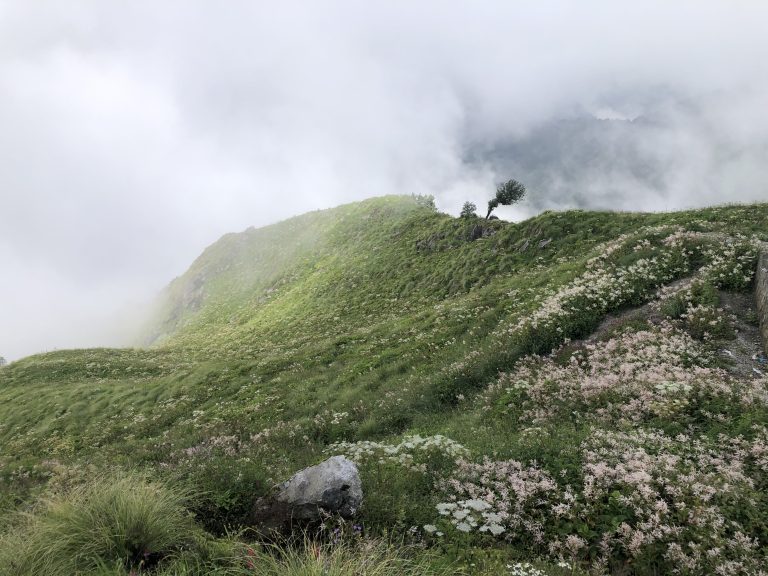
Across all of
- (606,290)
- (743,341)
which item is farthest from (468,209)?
(743,341)

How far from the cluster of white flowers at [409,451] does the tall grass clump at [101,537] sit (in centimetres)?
483

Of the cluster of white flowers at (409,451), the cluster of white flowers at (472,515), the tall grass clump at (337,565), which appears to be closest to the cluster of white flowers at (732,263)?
the cluster of white flowers at (409,451)

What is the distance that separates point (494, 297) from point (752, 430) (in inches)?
633

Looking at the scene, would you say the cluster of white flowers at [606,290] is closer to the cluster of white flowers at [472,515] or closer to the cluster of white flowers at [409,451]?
the cluster of white flowers at [409,451]

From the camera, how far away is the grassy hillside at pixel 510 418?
24.7ft

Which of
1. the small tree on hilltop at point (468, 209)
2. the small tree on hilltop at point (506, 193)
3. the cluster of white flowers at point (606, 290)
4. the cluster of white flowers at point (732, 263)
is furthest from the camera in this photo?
the small tree on hilltop at point (468, 209)

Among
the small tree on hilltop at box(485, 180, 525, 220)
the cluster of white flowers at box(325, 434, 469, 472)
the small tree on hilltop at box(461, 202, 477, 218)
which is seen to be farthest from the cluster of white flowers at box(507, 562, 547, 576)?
the small tree on hilltop at box(461, 202, 477, 218)

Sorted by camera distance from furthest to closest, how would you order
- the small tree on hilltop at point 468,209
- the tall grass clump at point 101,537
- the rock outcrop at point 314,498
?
1. the small tree on hilltop at point 468,209
2. the rock outcrop at point 314,498
3. the tall grass clump at point 101,537

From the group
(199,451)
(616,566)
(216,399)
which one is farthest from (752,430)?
(216,399)

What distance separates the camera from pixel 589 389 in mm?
12789

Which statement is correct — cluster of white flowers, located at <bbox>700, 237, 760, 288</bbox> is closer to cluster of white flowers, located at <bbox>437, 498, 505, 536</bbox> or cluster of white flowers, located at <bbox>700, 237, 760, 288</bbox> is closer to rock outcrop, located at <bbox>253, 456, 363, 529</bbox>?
cluster of white flowers, located at <bbox>437, 498, 505, 536</bbox>

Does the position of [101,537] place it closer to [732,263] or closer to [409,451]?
[409,451]

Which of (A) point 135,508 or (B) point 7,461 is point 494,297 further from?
(B) point 7,461

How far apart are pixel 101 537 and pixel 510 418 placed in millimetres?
10484
